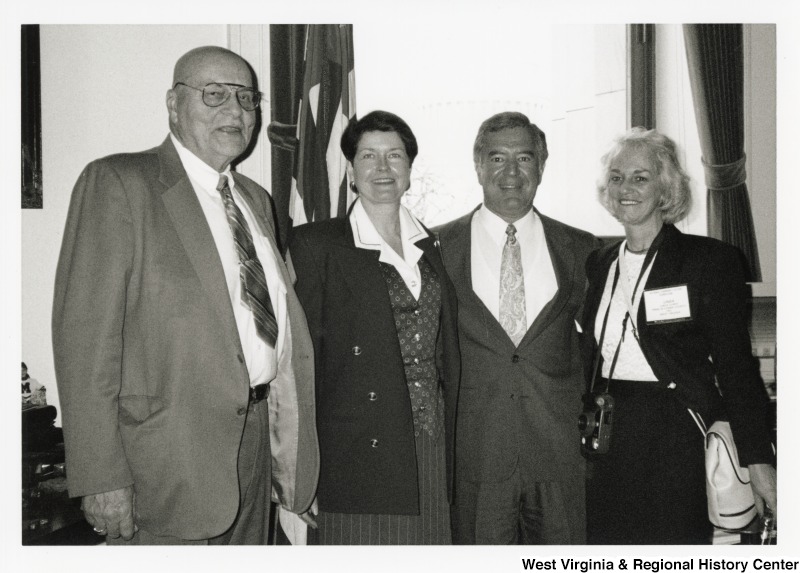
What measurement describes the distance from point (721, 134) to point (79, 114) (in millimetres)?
3130

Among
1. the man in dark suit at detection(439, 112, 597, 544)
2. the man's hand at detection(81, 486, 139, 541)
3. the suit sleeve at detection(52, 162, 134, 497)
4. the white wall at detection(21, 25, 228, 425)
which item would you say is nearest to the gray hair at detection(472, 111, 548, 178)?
the man in dark suit at detection(439, 112, 597, 544)

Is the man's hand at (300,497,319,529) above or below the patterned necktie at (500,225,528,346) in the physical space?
below

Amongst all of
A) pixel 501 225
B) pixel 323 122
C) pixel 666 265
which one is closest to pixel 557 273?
pixel 501 225

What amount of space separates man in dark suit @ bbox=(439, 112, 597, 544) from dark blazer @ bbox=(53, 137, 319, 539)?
3.05 ft

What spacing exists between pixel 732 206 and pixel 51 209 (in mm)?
3307

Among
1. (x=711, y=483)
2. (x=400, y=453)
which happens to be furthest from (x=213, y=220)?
(x=711, y=483)

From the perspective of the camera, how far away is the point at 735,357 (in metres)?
2.20

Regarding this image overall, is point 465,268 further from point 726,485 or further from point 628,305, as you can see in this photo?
point 726,485

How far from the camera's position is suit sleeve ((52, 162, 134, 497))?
70.9 inches

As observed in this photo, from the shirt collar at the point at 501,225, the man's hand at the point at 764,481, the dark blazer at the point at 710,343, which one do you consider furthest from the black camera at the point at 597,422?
the shirt collar at the point at 501,225

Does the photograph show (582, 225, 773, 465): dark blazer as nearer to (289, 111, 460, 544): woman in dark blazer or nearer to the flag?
(289, 111, 460, 544): woman in dark blazer

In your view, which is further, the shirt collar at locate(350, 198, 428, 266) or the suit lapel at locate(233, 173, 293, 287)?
the shirt collar at locate(350, 198, 428, 266)

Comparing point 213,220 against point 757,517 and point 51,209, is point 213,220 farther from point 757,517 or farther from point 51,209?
point 757,517

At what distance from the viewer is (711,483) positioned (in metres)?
2.19
